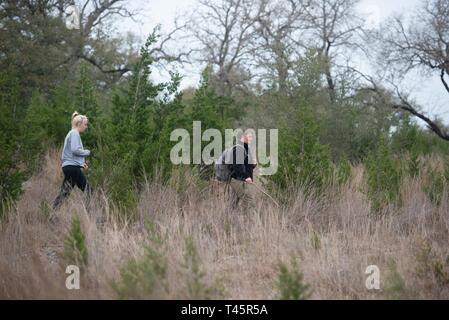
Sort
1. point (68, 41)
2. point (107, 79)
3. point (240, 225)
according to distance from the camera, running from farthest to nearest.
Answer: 1. point (107, 79)
2. point (68, 41)
3. point (240, 225)

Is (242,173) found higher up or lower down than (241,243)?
higher up

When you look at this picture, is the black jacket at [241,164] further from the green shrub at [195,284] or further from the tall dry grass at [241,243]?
the green shrub at [195,284]

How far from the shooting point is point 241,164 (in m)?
8.25

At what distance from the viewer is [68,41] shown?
20391 millimetres

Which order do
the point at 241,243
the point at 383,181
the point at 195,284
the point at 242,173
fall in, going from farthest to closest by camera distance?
the point at 383,181, the point at 242,173, the point at 241,243, the point at 195,284

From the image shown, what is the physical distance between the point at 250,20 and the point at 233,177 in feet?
59.4

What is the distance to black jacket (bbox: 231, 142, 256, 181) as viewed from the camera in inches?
324

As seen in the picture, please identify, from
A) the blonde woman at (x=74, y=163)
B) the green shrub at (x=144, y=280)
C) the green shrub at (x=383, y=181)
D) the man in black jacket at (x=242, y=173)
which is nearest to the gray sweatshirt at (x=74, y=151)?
the blonde woman at (x=74, y=163)

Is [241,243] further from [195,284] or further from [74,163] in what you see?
[74,163]

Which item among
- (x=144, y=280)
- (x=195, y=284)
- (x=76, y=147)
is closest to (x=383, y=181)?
(x=76, y=147)

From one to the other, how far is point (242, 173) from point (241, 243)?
2.03m

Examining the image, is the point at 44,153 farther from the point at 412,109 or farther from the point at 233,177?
the point at 412,109
